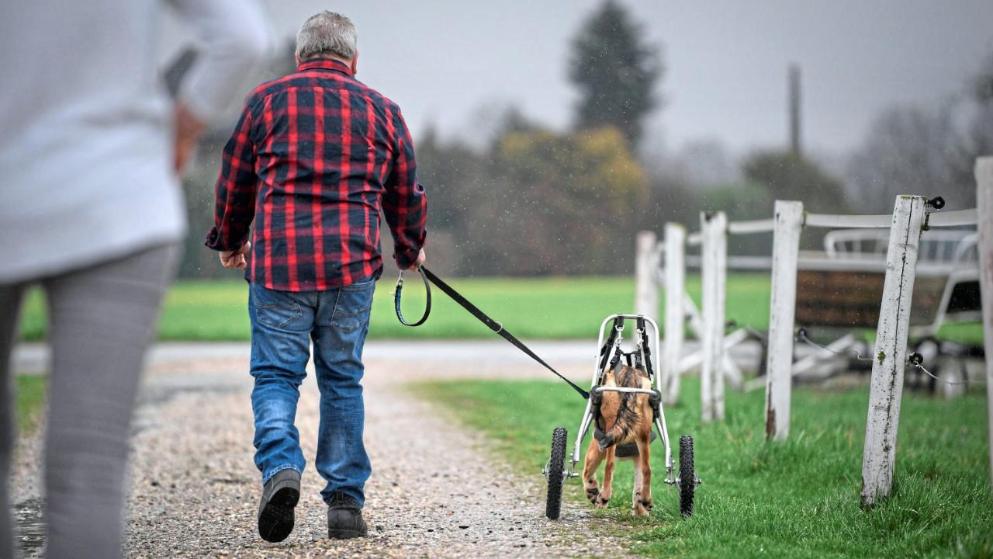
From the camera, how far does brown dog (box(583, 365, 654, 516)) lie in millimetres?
4621

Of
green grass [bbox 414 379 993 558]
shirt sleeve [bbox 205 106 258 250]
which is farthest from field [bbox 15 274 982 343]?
shirt sleeve [bbox 205 106 258 250]

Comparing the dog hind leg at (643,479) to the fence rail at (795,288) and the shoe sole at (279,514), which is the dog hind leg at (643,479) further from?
the shoe sole at (279,514)

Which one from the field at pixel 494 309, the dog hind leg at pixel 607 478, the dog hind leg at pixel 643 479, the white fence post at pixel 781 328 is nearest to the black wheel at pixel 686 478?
the dog hind leg at pixel 643 479

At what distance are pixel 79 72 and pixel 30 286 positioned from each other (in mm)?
476

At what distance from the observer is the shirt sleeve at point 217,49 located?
263 cm

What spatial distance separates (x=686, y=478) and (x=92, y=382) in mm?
2912

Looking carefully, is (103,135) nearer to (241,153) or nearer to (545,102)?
A: (241,153)

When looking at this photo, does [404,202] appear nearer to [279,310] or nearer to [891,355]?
[279,310]

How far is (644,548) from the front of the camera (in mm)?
A: 4344

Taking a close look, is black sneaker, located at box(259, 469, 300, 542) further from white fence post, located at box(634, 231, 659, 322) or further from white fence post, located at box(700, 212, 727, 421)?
white fence post, located at box(634, 231, 659, 322)

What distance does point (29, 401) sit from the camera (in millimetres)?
10906

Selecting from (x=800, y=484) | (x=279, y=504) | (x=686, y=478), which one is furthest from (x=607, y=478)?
(x=279, y=504)

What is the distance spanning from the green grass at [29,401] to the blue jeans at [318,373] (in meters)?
4.54

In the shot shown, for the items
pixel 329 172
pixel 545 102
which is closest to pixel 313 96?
pixel 329 172
